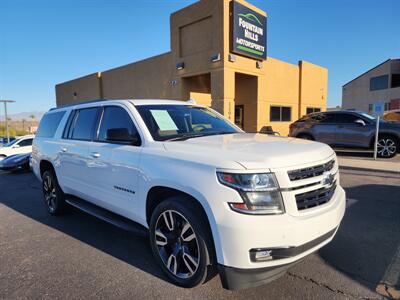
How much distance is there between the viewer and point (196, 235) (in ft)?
8.70

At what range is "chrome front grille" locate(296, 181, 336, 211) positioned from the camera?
8.25ft

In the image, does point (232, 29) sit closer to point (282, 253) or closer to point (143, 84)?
point (143, 84)

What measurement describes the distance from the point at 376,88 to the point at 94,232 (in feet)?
160

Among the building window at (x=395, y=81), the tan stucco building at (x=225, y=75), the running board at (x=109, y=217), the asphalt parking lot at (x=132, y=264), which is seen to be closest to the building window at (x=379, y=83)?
the building window at (x=395, y=81)

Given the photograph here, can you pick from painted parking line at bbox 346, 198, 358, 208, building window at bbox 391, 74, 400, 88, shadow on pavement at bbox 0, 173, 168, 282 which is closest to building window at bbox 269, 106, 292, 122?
painted parking line at bbox 346, 198, 358, 208

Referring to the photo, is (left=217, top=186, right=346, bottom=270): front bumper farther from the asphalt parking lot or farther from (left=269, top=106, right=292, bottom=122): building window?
(left=269, top=106, right=292, bottom=122): building window

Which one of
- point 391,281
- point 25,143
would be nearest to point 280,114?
point 25,143

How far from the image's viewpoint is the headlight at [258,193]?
239cm

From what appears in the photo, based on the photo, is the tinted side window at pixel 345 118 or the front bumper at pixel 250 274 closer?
the front bumper at pixel 250 274

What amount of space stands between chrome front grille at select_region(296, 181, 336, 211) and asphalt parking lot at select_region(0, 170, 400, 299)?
0.87 m

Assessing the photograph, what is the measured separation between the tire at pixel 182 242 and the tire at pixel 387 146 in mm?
10248

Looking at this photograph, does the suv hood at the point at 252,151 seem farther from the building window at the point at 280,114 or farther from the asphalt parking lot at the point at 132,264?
the building window at the point at 280,114

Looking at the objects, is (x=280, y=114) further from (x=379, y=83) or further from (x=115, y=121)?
(x=379, y=83)

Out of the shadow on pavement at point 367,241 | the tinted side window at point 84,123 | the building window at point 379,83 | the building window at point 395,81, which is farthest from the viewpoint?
the building window at point 379,83
